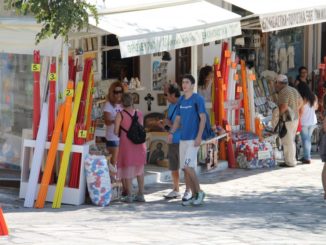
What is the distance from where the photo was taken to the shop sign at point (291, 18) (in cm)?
1402

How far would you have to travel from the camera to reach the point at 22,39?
11.5 m

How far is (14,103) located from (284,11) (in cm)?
485

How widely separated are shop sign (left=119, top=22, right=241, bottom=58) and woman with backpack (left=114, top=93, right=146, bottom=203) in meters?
0.84

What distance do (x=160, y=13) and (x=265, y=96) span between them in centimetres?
492

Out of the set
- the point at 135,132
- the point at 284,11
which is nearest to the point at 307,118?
the point at 284,11

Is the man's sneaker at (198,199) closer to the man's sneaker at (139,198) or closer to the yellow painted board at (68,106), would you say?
the man's sneaker at (139,198)

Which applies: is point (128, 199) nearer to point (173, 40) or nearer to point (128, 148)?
point (128, 148)

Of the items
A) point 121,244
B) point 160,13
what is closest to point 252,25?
point 160,13

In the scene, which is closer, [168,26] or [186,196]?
[186,196]

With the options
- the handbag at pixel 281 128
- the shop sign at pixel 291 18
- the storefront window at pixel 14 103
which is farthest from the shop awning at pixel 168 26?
the handbag at pixel 281 128

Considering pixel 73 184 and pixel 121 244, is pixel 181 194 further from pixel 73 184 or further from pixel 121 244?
pixel 121 244

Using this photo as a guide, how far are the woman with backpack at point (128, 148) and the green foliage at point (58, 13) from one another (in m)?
1.79

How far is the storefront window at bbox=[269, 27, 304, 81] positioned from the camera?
63.5 ft

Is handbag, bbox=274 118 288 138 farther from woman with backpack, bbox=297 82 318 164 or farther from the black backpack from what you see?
the black backpack
